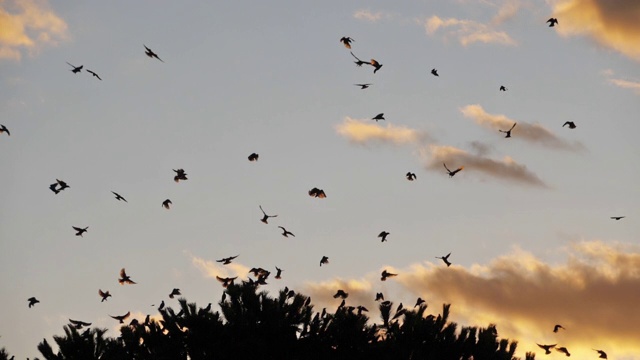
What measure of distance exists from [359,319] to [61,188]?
11.3m

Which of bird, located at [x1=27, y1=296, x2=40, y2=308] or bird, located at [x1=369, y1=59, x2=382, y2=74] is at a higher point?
bird, located at [x1=369, y1=59, x2=382, y2=74]

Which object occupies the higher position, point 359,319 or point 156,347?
point 359,319

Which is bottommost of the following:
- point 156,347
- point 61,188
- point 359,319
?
point 156,347

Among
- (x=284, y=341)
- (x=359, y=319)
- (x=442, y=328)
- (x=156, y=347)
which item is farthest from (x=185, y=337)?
(x=442, y=328)

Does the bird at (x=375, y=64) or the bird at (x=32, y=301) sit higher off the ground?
the bird at (x=375, y=64)

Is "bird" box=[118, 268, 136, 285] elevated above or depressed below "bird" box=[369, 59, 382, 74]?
below

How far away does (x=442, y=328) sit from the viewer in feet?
114

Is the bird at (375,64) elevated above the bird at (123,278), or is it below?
above

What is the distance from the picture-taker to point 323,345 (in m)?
33.8

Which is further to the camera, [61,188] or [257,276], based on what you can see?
[257,276]

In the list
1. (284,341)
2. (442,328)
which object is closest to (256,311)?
(284,341)

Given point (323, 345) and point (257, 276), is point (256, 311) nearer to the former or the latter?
point (323, 345)

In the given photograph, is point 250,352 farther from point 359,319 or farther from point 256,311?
point 359,319

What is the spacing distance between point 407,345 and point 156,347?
862 centimetres
